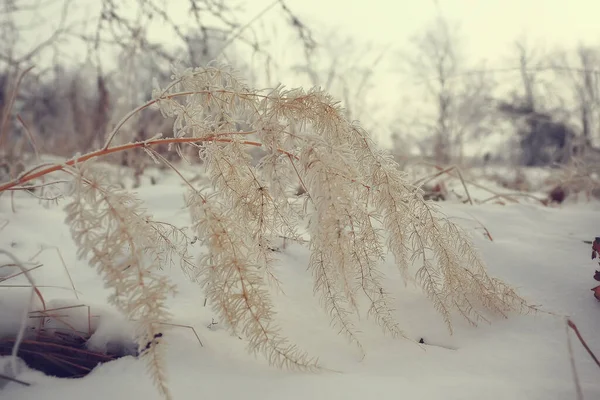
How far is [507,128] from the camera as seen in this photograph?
1738cm

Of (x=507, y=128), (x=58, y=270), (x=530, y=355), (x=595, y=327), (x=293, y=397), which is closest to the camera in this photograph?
(x=293, y=397)

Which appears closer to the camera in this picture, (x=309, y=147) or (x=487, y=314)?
(x=309, y=147)

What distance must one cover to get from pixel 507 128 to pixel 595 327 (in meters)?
18.3

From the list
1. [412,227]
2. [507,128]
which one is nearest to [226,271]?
[412,227]

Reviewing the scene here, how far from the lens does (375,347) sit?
3.81 feet

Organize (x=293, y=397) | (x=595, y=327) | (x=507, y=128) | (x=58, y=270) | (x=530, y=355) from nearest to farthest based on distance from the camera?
(x=293, y=397) → (x=530, y=355) → (x=595, y=327) → (x=58, y=270) → (x=507, y=128)

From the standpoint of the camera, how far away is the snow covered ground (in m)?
0.95

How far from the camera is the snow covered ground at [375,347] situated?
3.13 feet

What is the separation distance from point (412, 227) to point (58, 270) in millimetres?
1282

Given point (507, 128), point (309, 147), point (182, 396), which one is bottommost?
point (182, 396)

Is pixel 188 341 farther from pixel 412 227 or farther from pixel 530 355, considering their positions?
pixel 530 355

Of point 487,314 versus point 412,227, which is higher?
point 412,227

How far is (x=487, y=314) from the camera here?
1.29m

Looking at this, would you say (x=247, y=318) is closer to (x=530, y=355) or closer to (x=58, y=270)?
(x=530, y=355)
